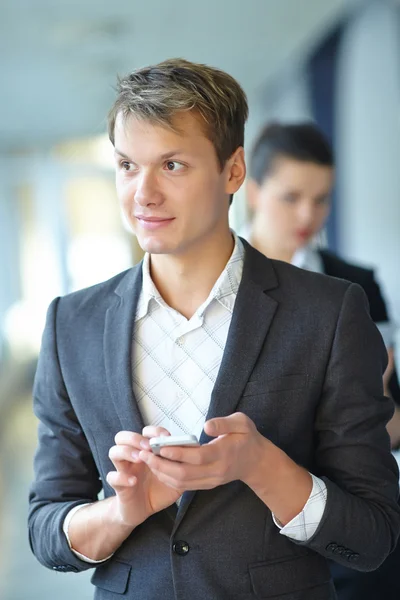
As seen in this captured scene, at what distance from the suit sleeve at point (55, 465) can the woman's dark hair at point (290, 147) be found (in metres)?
1.61

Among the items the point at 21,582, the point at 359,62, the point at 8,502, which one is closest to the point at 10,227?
the point at 359,62

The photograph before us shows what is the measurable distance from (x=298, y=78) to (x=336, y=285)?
1138 centimetres

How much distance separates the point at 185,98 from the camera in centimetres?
157

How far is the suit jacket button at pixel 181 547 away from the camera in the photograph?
158cm

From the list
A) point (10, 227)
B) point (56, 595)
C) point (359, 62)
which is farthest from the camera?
point (10, 227)

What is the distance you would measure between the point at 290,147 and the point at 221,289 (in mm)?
1507

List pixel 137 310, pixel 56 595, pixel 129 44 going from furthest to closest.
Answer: pixel 129 44
pixel 56 595
pixel 137 310

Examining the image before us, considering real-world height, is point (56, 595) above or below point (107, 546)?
below

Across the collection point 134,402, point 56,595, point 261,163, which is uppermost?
point 261,163

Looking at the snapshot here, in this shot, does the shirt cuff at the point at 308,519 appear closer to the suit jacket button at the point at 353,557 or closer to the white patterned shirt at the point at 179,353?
the suit jacket button at the point at 353,557

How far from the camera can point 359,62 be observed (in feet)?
29.8

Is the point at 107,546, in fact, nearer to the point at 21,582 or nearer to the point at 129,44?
the point at 21,582

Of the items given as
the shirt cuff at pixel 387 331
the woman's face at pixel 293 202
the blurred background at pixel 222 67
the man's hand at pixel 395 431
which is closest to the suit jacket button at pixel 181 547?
the man's hand at pixel 395 431

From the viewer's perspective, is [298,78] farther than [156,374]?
Yes
